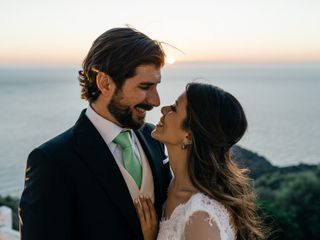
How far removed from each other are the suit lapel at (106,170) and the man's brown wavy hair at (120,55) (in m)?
0.22

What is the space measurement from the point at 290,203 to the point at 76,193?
5777 millimetres

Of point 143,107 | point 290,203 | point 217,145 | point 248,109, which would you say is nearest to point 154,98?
point 143,107

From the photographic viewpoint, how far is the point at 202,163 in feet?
7.39

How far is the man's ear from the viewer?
2178 millimetres

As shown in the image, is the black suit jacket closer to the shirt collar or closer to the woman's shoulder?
the shirt collar

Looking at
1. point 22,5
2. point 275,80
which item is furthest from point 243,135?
point 275,80

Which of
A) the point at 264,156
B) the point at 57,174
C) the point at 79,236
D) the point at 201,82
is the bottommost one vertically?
the point at 264,156

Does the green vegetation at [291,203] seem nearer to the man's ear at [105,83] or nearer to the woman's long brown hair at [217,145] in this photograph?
the woman's long brown hair at [217,145]

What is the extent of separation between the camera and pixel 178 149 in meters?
2.29

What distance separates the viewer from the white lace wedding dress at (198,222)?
→ 6.57 feet

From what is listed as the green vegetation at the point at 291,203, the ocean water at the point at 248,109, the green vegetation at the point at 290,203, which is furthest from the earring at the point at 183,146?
the ocean water at the point at 248,109

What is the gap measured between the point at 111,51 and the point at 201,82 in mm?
394

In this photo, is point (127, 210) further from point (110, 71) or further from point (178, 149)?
point (110, 71)

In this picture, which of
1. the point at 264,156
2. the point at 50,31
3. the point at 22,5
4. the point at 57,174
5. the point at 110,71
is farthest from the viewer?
the point at 264,156
